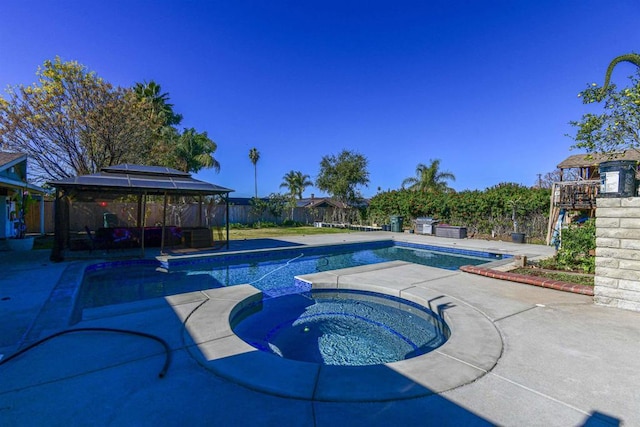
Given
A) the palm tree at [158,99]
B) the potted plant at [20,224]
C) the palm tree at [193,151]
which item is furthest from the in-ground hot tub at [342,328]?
the palm tree at [158,99]

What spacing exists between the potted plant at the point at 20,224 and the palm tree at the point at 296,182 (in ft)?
96.8

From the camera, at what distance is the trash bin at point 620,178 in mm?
4316

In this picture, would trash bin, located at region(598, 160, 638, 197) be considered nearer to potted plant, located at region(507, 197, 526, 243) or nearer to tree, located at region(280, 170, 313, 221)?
potted plant, located at region(507, 197, 526, 243)

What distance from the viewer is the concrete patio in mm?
2102

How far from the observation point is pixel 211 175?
90.2 ft

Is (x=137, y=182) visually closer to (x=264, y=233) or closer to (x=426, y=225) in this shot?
(x=264, y=233)

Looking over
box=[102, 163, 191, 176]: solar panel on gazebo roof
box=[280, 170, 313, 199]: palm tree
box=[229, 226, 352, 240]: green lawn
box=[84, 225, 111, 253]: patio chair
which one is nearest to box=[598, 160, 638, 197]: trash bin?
box=[102, 163, 191, 176]: solar panel on gazebo roof

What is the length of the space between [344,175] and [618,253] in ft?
60.2

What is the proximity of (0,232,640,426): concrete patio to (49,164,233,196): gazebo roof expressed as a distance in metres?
5.38

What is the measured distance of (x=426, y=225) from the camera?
1683 cm

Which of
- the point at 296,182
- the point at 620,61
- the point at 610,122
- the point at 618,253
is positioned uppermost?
the point at 296,182

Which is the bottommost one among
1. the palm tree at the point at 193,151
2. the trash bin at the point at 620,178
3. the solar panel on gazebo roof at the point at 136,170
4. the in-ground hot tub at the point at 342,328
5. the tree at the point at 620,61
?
the in-ground hot tub at the point at 342,328

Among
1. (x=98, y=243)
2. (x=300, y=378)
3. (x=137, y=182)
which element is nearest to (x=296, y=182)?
(x=98, y=243)

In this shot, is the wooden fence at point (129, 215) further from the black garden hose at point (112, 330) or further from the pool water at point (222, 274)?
the black garden hose at point (112, 330)
